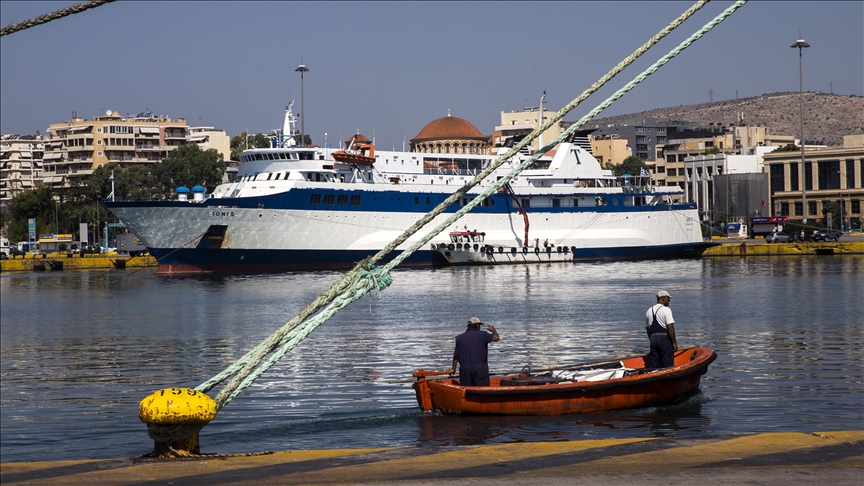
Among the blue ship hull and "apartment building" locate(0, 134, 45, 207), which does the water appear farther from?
"apartment building" locate(0, 134, 45, 207)

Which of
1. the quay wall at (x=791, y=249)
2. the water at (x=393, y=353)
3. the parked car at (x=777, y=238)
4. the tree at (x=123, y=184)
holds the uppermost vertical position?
the tree at (x=123, y=184)

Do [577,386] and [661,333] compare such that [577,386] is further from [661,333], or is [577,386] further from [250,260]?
[250,260]

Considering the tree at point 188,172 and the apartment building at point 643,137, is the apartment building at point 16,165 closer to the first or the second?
the tree at point 188,172

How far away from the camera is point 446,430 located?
12.3m

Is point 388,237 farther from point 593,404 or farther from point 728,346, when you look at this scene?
point 593,404

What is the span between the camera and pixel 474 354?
12.8m

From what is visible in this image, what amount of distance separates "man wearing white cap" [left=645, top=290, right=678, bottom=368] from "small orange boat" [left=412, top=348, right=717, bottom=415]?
0.27 meters

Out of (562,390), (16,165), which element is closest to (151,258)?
(562,390)

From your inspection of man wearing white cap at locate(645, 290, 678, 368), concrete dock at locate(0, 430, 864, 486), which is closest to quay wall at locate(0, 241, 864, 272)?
man wearing white cap at locate(645, 290, 678, 368)

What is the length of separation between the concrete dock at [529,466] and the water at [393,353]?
2631 mm

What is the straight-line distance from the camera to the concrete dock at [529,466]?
7828 mm

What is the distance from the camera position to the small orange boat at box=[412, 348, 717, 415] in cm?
1276

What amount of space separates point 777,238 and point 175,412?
73160 millimetres

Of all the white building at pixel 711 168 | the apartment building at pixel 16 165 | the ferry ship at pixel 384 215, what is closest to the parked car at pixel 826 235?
the ferry ship at pixel 384 215
